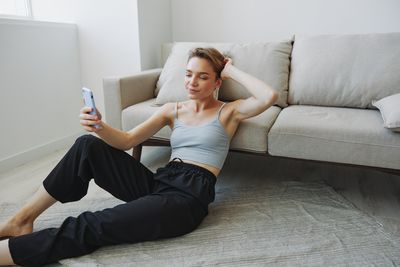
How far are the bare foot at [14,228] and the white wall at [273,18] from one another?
6.34 ft

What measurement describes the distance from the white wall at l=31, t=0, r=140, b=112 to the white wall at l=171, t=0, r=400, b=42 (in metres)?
0.51

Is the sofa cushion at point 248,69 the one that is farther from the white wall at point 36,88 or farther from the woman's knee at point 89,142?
the white wall at point 36,88

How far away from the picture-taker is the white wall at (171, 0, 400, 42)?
2.25m

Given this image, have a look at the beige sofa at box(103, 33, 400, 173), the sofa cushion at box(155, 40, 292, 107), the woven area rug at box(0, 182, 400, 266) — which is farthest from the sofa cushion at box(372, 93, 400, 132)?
the sofa cushion at box(155, 40, 292, 107)

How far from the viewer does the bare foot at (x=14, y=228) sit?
1242 millimetres

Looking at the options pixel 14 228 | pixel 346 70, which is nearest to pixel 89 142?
pixel 14 228

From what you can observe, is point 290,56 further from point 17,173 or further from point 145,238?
point 17,173

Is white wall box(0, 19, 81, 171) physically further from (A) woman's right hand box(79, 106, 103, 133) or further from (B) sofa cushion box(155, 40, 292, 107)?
(A) woman's right hand box(79, 106, 103, 133)

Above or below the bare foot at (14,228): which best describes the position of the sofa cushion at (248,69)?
above

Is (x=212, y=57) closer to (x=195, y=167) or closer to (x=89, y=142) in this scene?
(x=195, y=167)

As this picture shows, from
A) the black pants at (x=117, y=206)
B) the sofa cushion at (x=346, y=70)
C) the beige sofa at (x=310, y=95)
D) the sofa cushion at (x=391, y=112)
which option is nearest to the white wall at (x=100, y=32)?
the beige sofa at (x=310, y=95)

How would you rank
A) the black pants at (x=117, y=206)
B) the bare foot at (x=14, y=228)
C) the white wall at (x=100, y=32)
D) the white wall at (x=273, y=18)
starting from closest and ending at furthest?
the black pants at (x=117, y=206), the bare foot at (x=14, y=228), the white wall at (x=273, y=18), the white wall at (x=100, y=32)

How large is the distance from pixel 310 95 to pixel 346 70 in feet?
0.78

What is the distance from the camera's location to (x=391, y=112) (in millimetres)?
1417
